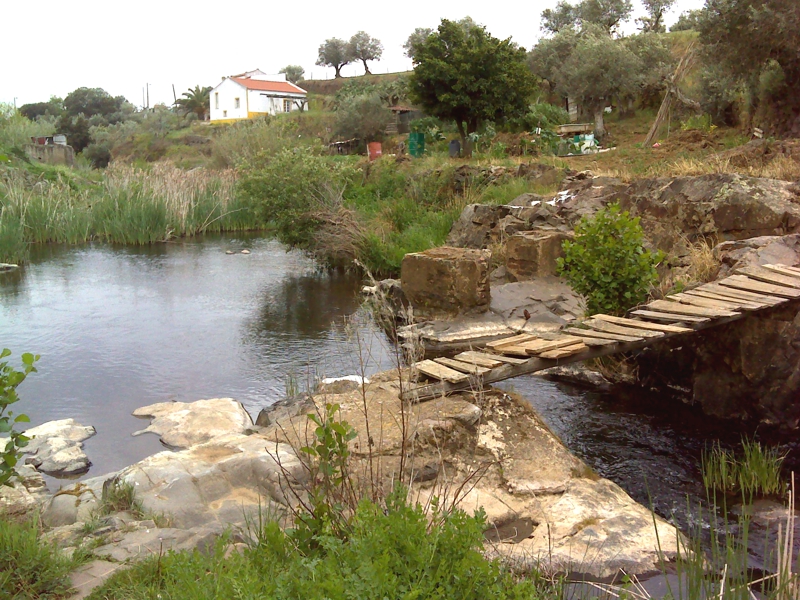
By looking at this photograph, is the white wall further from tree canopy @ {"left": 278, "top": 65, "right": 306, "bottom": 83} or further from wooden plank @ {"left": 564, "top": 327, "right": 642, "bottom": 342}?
wooden plank @ {"left": 564, "top": 327, "right": 642, "bottom": 342}

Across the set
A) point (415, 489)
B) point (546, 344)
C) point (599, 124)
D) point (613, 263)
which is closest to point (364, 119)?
point (599, 124)

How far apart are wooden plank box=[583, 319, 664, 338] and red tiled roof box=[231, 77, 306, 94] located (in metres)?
44.0

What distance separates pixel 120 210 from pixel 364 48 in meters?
39.9

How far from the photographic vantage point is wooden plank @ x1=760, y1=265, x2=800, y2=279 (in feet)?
22.2

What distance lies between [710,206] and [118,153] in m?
37.7

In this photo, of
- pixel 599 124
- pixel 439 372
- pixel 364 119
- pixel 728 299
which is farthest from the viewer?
pixel 364 119

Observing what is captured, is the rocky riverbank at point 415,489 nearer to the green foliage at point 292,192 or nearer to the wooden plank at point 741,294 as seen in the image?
the wooden plank at point 741,294

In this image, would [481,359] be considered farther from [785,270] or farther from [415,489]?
[785,270]

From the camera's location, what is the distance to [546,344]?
5.66m

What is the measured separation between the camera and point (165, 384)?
26.6ft

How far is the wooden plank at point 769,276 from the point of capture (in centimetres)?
646

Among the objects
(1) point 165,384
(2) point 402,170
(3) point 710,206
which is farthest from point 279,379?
(2) point 402,170

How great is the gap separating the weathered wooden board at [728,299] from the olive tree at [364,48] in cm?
4950

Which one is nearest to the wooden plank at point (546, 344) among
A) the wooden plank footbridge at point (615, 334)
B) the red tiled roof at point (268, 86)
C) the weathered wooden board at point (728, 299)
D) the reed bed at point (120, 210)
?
the wooden plank footbridge at point (615, 334)
